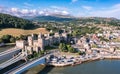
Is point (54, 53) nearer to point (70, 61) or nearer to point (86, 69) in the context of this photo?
point (70, 61)

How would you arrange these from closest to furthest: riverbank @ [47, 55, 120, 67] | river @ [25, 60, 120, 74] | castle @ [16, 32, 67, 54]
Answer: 1. river @ [25, 60, 120, 74]
2. riverbank @ [47, 55, 120, 67]
3. castle @ [16, 32, 67, 54]

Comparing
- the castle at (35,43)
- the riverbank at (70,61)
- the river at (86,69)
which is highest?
the castle at (35,43)

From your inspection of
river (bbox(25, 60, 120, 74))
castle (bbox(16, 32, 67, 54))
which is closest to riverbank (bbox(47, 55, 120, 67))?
river (bbox(25, 60, 120, 74))

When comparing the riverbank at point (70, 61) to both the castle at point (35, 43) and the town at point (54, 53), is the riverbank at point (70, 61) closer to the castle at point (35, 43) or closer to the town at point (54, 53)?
the town at point (54, 53)

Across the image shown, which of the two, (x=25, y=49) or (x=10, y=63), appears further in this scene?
(x=25, y=49)

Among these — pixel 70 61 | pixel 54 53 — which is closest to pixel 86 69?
pixel 70 61

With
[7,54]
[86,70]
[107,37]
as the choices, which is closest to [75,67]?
[86,70]

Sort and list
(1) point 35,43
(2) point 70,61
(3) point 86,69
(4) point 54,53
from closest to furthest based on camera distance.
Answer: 1. (3) point 86,69
2. (2) point 70,61
3. (4) point 54,53
4. (1) point 35,43

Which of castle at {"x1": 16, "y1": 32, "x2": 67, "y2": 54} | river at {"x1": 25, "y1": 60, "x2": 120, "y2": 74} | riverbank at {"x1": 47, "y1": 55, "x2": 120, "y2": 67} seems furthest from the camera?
castle at {"x1": 16, "y1": 32, "x2": 67, "y2": 54}

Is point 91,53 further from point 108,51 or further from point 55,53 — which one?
point 55,53

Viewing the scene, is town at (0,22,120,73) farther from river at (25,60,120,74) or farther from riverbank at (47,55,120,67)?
river at (25,60,120,74)

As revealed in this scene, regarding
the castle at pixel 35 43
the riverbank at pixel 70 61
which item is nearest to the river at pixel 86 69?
the riverbank at pixel 70 61
